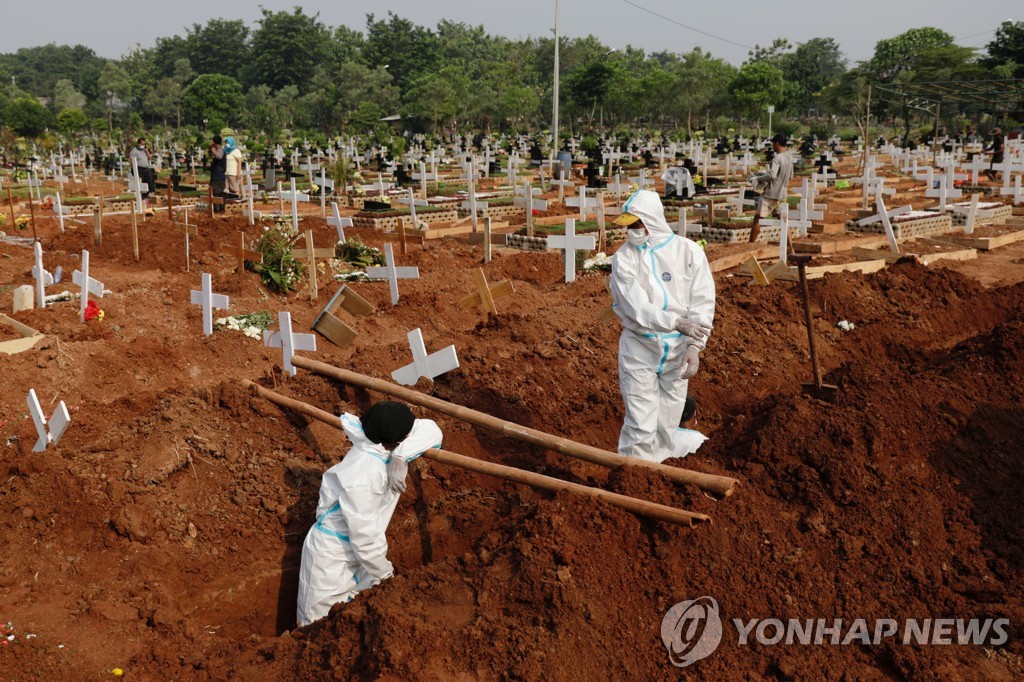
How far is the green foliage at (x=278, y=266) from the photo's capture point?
1154cm

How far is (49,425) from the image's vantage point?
18.9ft

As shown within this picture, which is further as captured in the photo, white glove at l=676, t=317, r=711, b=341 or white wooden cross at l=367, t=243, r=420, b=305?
white wooden cross at l=367, t=243, r=420, b=305

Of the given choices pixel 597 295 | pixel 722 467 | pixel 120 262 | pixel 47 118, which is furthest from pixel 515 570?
pixel 47 118

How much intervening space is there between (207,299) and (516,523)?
15.9ft

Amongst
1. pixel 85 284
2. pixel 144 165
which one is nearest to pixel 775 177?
pixel 85 284

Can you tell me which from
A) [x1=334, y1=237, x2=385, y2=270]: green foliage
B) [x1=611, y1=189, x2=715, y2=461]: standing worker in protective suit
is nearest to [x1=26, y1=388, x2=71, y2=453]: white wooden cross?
[x1=611, y1=189, x2=715, y2=461]: standing worker in protective suit

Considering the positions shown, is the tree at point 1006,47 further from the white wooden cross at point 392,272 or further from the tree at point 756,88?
the white wooden cross at point 392,272

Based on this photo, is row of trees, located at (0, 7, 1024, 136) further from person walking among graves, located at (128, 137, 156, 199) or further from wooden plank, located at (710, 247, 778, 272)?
wooden plank, located at (710, 247, 778, 272)

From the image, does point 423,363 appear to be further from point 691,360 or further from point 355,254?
point 355,254

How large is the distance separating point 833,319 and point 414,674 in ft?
23.6

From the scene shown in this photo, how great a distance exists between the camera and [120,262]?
42.7ft

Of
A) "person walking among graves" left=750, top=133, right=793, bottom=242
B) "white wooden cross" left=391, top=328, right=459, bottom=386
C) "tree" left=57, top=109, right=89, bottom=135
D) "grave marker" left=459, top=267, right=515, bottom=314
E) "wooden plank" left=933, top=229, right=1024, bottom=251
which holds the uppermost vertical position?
"tree" left=57, top=109, right=89, bottom=135

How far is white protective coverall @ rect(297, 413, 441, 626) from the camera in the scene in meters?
4.59

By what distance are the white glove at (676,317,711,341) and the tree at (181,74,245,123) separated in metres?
57.0
